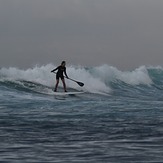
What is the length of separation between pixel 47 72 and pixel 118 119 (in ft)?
71.6

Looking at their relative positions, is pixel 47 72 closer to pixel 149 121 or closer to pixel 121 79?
pixel 121 79

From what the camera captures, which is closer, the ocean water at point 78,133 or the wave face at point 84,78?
the ocean water at point 78,133

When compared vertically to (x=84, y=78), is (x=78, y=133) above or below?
below

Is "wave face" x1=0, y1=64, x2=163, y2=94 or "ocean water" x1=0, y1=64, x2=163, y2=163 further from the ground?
"wave face" x1=0, y1=64, x2=163, y2=94

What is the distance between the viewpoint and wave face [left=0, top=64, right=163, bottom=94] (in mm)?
27831

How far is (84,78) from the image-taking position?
35.7 metres

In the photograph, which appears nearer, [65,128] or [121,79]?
[65,128]

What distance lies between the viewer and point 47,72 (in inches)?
1332

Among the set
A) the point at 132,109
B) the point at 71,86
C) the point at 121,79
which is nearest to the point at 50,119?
the point at 132,109

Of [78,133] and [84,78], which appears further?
[84,78]

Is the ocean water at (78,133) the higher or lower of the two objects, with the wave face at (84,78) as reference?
lower

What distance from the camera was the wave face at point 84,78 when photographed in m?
27.8

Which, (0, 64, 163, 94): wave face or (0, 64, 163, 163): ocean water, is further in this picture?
(0, 64, 163, 94): wave face

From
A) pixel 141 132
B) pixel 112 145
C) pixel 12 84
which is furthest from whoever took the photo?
pixel 12 84
